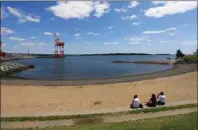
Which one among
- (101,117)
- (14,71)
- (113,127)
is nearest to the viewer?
(113,127)

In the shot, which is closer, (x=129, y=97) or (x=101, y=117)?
(x=101, y=117)

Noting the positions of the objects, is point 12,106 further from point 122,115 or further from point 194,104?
point 194,104

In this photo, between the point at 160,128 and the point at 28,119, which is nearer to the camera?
the point at 160,128

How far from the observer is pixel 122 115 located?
1378cm

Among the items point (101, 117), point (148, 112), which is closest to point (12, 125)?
point (101, 117)

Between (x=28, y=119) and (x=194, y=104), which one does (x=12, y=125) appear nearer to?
(x=28, y=119)

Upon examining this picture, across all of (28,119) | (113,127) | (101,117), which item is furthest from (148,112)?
(28,119)

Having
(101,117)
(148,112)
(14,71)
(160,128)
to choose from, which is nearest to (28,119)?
(101,117)

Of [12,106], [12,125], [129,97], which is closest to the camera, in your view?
[12,125]

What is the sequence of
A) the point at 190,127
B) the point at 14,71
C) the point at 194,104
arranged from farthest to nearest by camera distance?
the point at 14,71, the point at 194,104, the point at 190,127

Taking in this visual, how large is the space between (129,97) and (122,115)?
26.1ft

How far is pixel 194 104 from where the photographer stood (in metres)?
15.9

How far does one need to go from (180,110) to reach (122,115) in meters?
2.83

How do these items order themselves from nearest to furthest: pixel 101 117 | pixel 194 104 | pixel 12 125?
pixel 12 125
pixel 101 117
pixel 194 104
